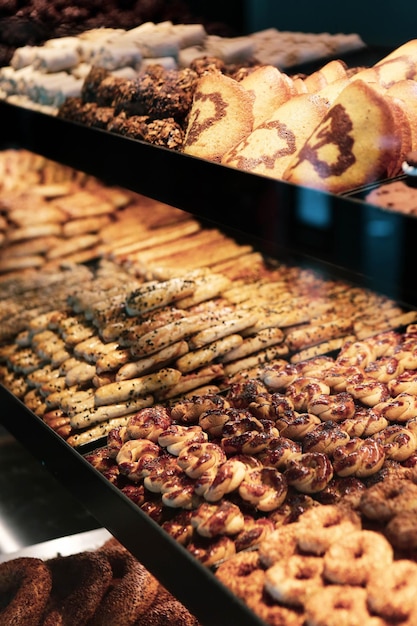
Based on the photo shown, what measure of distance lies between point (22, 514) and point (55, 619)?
2.13 feet

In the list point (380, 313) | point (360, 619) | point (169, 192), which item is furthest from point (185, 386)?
point (360, 619)

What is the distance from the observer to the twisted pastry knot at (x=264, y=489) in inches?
59.5

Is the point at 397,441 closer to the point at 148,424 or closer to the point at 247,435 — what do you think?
the point at 247,435

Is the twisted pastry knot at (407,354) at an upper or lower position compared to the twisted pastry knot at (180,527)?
upper

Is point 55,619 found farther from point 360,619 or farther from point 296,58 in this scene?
point 296,58

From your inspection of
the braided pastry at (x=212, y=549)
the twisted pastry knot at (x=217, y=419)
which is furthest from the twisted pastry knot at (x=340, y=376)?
the braided pastry at (x=212, y=549)

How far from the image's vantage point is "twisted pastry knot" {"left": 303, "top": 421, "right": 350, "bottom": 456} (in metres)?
1.61

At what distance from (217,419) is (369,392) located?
1.12ft

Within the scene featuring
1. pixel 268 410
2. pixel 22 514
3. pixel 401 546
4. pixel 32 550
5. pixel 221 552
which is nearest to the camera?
pixel 401 546

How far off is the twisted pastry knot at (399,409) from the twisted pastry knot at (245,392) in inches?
11.4

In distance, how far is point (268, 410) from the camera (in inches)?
71.1

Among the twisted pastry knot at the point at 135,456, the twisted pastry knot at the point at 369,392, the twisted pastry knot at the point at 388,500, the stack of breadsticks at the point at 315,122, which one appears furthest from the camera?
the twisted pastry knot at the point at 369,392

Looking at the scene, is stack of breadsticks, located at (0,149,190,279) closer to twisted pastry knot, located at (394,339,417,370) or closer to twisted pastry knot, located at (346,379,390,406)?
twisted pastry knot, located at (394,339,417,370)

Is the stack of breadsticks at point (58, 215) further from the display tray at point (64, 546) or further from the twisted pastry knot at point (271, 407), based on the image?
the twisted pastry knot at point (271, 407)
